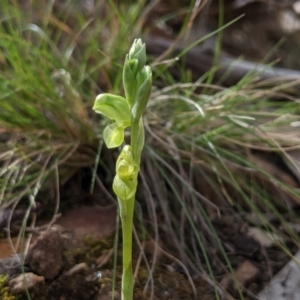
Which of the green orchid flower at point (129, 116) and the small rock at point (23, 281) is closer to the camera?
the green orchid flower at point (129, 116)

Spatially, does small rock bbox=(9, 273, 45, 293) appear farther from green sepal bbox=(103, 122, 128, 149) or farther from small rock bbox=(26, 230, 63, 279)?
green sepal bbox=(103, 122, 128, 149)

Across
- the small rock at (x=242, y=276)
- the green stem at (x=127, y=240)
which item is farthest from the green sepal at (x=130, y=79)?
the small rock at (x=242, y=276)

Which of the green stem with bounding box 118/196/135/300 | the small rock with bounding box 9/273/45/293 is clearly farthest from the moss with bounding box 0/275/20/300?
the green stem with bounding box 118/196/135/300

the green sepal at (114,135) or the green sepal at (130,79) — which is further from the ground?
the green sepal at (130,79)

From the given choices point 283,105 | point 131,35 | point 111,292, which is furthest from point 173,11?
point 111,292

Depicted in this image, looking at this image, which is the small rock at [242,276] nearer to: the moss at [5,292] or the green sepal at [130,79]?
the moss at [5,292]

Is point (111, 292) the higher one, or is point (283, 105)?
point (283, 105)

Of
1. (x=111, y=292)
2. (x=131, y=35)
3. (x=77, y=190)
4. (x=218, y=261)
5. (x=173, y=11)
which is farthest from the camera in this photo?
(x=173, y=11)

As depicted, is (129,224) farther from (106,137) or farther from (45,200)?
(45,200)
